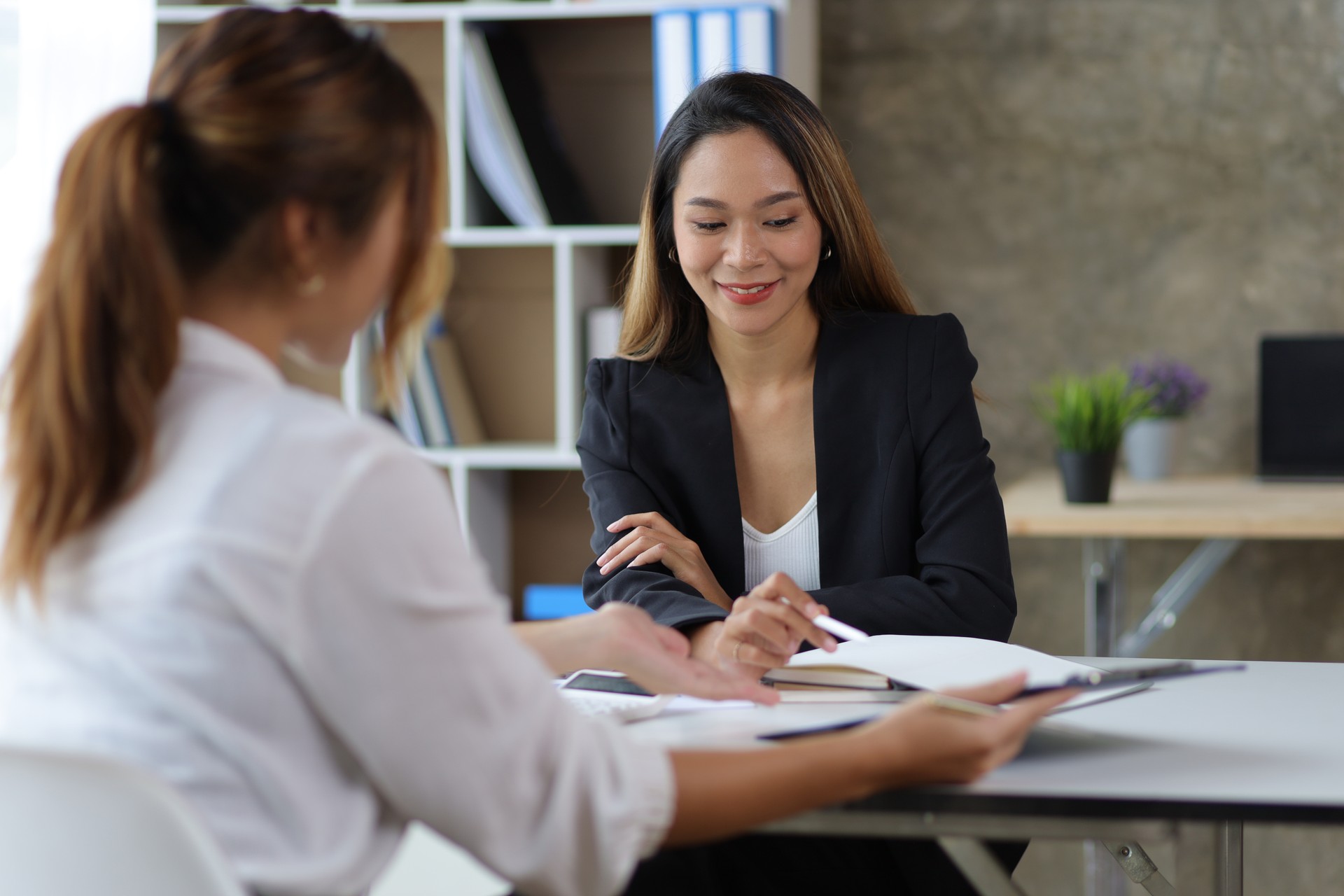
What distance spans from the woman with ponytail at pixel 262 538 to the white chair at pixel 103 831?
2 cm

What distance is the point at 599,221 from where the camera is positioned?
8.86ft

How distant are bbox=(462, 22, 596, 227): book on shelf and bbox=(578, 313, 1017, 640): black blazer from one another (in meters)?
0.88

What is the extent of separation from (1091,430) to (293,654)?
2040mm

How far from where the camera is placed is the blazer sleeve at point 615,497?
4.64ft

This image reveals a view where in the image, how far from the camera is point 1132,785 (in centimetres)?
90

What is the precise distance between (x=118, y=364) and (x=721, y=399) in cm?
105

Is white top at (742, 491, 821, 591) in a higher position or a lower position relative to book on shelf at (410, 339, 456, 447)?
lower

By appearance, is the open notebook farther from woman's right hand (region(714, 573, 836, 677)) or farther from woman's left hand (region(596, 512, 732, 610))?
woman's left hand (region(596, 512, 732, 610))

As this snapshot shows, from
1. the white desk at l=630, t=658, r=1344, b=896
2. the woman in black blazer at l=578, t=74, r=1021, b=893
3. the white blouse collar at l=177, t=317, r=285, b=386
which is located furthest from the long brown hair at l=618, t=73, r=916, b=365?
the white blouse collar at l=177, t=317, r=285, b=386

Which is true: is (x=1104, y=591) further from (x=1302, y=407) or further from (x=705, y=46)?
(x=705, y=46)

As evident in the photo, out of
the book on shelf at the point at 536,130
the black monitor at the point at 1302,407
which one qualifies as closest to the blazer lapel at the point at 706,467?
the book on shelf at the point at 536,130

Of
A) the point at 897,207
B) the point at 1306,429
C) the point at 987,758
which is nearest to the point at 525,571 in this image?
the point at 897,207

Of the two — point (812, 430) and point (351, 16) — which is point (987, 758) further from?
point (351, 16)

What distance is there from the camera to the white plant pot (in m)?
2.71
